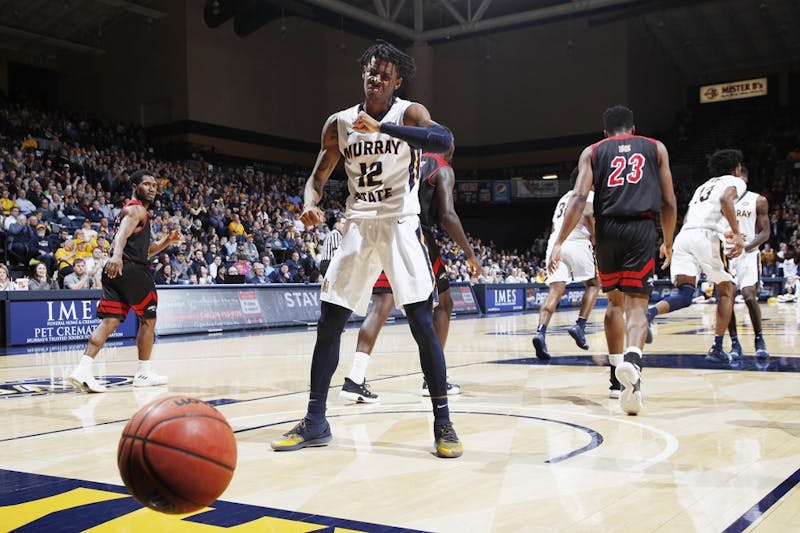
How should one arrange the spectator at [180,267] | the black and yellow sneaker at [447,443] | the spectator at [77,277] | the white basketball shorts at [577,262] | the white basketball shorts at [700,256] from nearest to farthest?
the black and yellow sneaker at [447,443], the white basketball shorts at [700,256], the white basketball shorts at [577,262], the spectator at [77,277], the spectator at [180,267]

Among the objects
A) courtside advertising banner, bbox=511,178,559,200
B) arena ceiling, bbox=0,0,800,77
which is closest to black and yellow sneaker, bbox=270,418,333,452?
arena ceiling, bbox=0,0,800,77

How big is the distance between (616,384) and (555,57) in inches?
1205

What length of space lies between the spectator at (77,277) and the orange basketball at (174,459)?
10964mm

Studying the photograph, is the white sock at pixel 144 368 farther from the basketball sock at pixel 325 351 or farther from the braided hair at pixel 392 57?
the braided hair at pixel 392 57

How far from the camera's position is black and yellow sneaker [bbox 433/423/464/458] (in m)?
3.64

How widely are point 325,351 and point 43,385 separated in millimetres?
4020

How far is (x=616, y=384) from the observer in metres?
5.64

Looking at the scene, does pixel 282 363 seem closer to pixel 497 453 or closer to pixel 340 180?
pixel 497 453

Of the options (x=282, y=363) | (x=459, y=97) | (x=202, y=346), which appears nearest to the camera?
(x=282, y=363)

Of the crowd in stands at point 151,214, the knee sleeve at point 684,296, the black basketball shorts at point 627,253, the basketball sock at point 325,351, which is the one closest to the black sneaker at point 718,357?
the knee sleeve at point 684,296

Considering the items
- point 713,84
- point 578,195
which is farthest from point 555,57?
point 578,195

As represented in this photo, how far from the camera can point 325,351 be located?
4164 mm

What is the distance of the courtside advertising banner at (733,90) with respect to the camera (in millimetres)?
35312

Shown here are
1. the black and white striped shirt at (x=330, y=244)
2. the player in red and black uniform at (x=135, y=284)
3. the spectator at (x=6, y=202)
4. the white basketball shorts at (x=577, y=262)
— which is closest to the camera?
the player in red and black uniform at (x=135, y=284)
